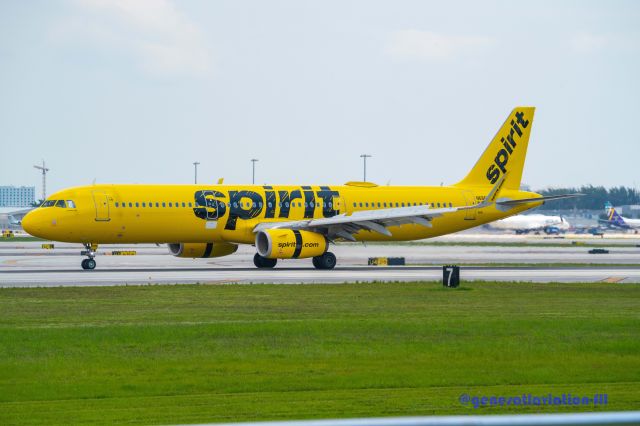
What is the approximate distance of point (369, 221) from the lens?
1961 inches

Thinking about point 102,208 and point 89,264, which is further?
point 89,264

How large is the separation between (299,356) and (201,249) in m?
33.1

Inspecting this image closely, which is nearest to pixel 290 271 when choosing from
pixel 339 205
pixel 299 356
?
pixel 339 205

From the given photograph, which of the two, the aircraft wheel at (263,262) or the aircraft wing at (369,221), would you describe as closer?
the aircraft wing at (369,221)

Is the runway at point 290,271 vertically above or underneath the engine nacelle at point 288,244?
underneath

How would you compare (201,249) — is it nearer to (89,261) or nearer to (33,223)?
(89,261)

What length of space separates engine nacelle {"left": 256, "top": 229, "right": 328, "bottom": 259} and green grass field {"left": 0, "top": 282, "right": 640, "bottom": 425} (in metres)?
15.7

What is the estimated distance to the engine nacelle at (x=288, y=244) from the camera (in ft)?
156

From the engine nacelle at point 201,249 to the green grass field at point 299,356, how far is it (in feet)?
66.8

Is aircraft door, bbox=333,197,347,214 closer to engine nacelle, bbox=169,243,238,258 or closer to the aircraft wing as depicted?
the aircraft wing

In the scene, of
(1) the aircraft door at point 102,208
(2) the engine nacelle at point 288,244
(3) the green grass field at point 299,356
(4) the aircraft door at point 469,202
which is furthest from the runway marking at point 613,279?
(1) the aircraft door at point 102,208

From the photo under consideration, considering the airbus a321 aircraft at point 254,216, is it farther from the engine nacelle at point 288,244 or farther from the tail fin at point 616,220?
the tail fin at point 616,220

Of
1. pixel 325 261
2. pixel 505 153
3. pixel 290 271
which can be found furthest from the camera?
pixel 505 153

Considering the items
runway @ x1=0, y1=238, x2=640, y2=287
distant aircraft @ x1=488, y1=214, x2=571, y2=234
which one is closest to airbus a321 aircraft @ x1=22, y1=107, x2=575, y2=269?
runway @ x1=0, y1=238, x2=640, y2=287
